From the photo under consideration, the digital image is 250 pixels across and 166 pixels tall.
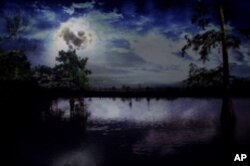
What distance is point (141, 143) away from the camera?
12930mm

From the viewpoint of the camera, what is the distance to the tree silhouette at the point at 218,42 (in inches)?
580

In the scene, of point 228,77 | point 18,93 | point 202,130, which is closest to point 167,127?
point 202,130

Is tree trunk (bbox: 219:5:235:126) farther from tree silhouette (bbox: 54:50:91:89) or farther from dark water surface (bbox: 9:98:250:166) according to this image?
tree silhouette (bbox: 54:50:91:89)

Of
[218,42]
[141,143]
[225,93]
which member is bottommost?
[141,143]

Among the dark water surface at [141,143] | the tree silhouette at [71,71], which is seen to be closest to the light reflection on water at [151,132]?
the dark water surface at [141,143]

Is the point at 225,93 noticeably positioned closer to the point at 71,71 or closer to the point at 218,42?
the point at 218,42

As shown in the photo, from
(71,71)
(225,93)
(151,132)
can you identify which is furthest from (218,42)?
(71,71)

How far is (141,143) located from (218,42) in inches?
209

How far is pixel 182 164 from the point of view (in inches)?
417

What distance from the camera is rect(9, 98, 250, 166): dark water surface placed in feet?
36.6

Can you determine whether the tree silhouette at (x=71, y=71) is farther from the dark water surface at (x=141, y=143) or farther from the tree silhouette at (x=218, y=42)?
the tree silhouette at (x=218, y=42)

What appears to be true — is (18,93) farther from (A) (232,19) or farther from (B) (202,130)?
(A) (232,19)

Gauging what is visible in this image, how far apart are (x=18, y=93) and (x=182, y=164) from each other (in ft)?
33.3

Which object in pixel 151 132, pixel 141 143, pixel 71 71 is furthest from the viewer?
pixel 71 71
